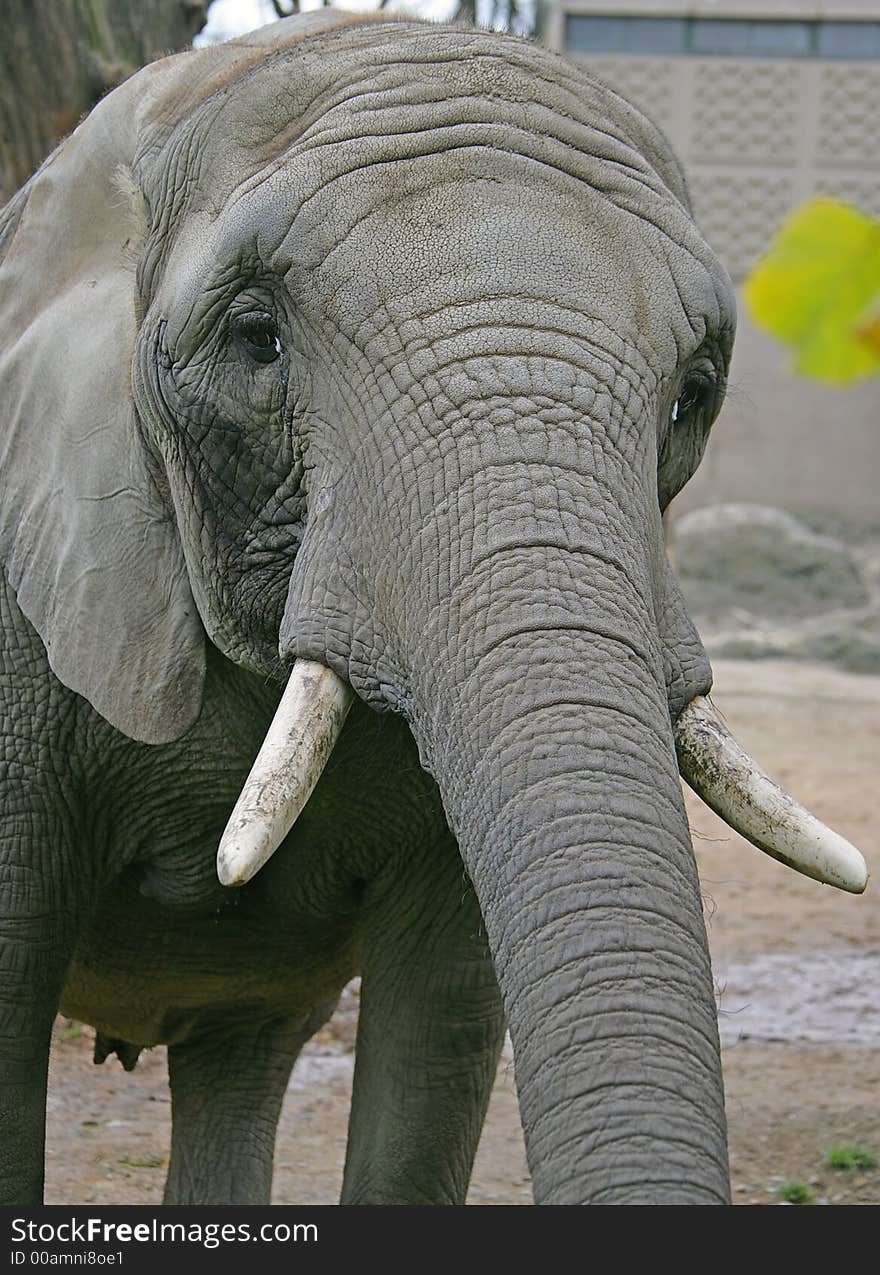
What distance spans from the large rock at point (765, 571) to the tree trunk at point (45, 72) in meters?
8.53

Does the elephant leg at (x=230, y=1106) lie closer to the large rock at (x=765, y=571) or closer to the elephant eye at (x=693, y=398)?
the elephant eye at (x=693, y=398)

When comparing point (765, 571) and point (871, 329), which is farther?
point (765, 571)

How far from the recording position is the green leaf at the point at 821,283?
1.10 m

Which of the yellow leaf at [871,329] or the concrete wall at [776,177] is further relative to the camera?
the concrete wall at [776,177]

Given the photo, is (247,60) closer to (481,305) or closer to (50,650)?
(481,305)

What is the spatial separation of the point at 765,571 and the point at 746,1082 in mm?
9172

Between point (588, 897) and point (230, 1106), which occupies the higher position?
point (588, 897)

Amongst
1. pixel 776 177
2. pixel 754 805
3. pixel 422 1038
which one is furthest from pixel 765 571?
pixel 754 805

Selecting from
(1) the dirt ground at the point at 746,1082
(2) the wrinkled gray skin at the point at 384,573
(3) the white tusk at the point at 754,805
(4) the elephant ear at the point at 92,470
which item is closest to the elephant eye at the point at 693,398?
(2) the wrinkled gray skin at the point at 384,573

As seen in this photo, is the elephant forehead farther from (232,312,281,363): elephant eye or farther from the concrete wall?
the concrete wall

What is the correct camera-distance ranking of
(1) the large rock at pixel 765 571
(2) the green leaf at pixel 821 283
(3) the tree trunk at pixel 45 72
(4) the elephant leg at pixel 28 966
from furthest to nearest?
(1) the large rock at pixel 765 571
(3) the tree trunk at pixel 45 72
(4) the elephant leg at pixel 28 966
(2) the green leaf at pixel 821 283

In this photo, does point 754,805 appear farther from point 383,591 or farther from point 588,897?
point 383,591

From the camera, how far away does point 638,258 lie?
8.78 feet

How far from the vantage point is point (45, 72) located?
637cm
